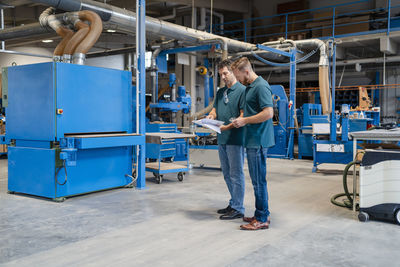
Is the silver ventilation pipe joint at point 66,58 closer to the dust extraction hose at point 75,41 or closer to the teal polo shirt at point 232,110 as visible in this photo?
the dust extraction hose at point 75,41

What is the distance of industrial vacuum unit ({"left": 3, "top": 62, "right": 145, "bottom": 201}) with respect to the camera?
482 centimetres

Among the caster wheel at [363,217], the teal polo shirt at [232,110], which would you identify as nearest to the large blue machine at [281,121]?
the caster wheel at [363,217]

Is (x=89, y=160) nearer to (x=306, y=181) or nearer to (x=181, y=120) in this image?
(x=306, y=181)

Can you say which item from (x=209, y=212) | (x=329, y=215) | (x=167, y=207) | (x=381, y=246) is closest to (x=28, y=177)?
(x=167, y=207)

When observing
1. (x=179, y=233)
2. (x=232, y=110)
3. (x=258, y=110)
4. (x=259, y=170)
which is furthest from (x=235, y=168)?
(x=179, y=233)

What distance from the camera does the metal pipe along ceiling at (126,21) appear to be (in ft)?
24.1

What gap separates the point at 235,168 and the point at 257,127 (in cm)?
63

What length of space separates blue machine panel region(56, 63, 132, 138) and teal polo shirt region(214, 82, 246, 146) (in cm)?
202

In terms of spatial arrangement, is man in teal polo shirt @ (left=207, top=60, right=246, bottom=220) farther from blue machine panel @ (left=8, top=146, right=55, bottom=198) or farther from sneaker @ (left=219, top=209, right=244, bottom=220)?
blue machine panel @ (left=8, top=146, right=55, bottom=198)

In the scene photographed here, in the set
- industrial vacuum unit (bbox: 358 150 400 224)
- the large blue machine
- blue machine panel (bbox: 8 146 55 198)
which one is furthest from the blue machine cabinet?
the large blue machine

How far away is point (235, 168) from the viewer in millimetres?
3994

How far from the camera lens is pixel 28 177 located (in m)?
5.13

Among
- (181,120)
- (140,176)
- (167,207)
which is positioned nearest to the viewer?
(167,207)

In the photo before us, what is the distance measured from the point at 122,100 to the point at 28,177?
5.55 ft
